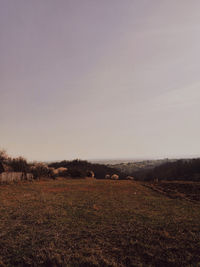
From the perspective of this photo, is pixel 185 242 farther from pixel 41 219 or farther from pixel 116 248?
pixel 41 219

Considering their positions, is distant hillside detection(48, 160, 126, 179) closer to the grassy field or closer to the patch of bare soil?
the patch of bare soil

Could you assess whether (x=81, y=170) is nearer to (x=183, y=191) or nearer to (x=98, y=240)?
(x=183, y=191)

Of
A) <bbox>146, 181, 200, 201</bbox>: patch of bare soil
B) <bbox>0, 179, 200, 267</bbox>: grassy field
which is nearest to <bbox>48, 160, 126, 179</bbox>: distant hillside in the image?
<bbox>146, 181, 200, 201</bbox>: patch of bare soil

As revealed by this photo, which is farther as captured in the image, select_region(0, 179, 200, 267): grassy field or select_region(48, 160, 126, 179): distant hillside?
select_region(48, 160, 126, 179): distant hillside

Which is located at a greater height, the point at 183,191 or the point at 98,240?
the point at 98,240

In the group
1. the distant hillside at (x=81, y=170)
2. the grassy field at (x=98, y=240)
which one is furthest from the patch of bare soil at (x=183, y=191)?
the distant hillside at (x=81, y=170)

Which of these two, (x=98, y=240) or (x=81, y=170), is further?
(x=81, y=170)

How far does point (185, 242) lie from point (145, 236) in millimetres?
1187

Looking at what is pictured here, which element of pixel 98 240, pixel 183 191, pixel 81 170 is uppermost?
pixel 98 240

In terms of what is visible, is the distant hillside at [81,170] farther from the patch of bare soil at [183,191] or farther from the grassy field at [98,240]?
the grassy field at [98,240]

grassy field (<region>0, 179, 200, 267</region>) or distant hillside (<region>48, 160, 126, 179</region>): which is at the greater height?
grassy field (<region>0, 179, 200, 267</region>)

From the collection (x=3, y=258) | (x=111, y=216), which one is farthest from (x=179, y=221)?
(x=3, y=258)

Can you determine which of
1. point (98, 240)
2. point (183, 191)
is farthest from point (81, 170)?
point (98, 240)

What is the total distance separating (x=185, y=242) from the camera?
482 centimetres
